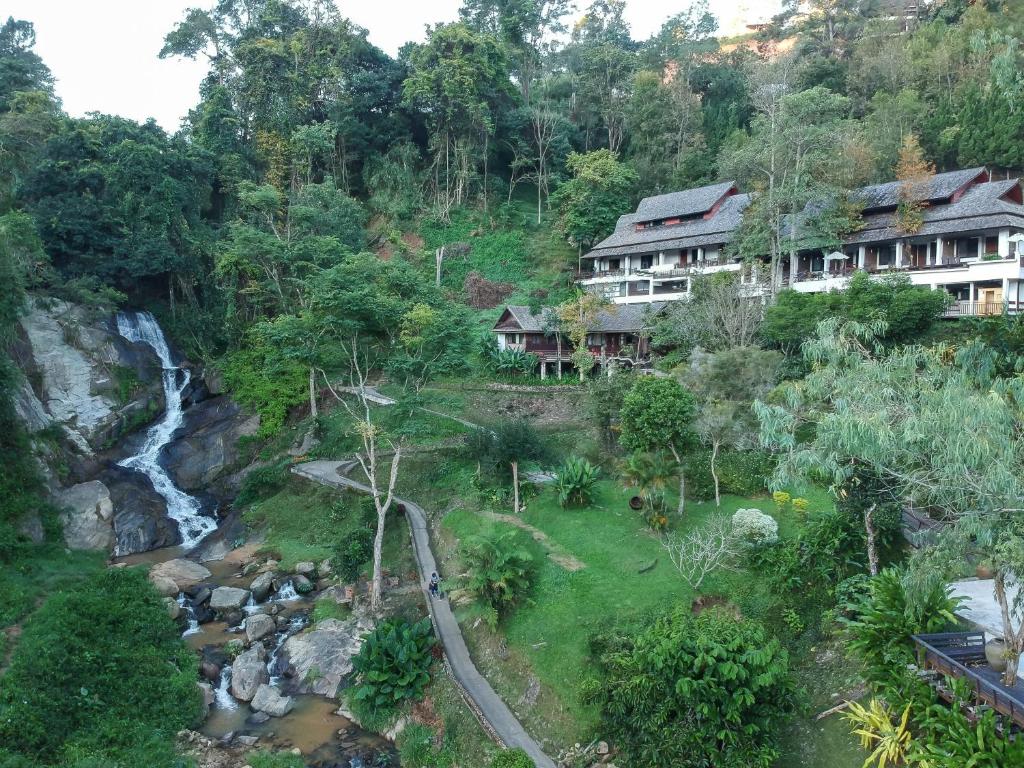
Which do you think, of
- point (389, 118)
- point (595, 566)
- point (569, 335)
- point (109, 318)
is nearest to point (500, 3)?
point (389, 118)

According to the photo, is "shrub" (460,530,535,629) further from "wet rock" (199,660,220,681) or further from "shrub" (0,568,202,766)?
"shrub" (0,568,202,766)

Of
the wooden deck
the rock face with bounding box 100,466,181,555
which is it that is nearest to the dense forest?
the wooden deck

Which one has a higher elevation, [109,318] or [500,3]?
[500,3]

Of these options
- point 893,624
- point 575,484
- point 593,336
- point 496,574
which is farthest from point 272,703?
point 593,336

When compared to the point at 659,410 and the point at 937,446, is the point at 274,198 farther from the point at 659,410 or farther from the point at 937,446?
the point at 937,446

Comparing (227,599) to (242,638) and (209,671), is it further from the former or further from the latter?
(209,671)

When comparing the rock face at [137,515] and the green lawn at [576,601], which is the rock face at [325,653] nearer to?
the green lawn at [576,601]
